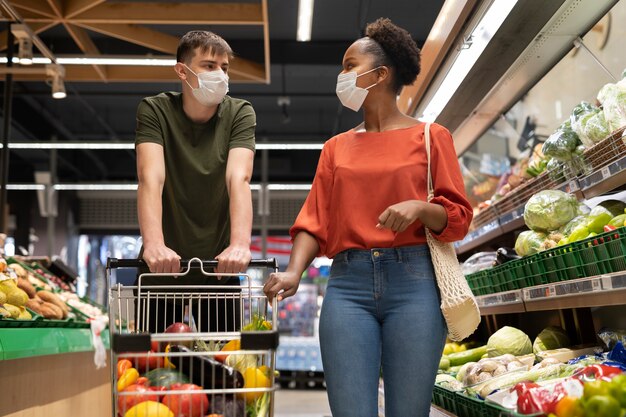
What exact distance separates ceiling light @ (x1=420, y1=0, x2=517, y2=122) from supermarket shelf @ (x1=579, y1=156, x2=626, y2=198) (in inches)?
33.2

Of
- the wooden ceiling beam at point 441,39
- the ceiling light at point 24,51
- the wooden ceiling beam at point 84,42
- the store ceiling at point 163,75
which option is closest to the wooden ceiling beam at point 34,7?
the store ceiling at point 163,75

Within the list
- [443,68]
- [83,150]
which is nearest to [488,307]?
[443,68]

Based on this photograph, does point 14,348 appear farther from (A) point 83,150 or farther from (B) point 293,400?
(A) point 83,150

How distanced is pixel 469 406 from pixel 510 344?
3.91 feet

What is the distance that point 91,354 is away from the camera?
5.76 m

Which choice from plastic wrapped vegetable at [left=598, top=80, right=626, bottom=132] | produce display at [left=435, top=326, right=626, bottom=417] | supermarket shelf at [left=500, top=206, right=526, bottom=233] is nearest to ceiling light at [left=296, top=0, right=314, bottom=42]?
supermarket shelf at [left=500, top=206, right=526, bottom=233]

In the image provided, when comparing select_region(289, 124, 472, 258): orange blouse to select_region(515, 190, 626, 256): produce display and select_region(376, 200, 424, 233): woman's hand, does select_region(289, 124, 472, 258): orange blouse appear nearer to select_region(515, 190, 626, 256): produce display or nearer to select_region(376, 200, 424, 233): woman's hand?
select_region(376, 200, 424, 233): woman's hand

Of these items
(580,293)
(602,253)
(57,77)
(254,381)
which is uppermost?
(57,77)

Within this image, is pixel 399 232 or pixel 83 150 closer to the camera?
pixel 399 232

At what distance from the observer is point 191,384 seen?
6.23 feet

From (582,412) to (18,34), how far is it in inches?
238

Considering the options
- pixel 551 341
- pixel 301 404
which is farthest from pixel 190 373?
pixel 301 404

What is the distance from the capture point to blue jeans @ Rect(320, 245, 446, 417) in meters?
2.14

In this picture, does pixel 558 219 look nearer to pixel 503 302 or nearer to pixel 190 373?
pixel 503 302
